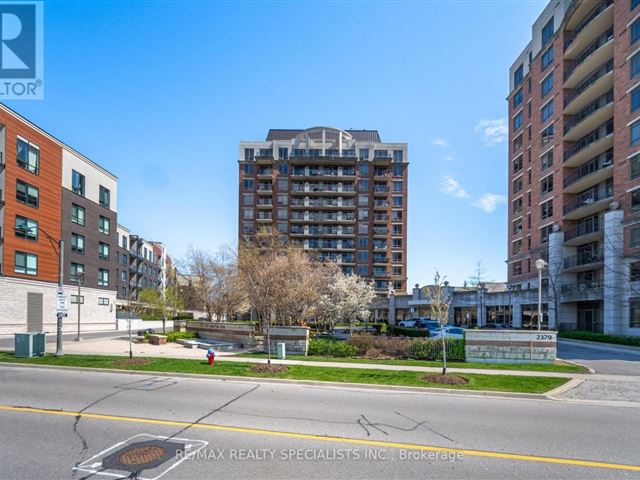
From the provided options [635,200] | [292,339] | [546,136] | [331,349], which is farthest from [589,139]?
[292,339]

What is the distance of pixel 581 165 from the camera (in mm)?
39062

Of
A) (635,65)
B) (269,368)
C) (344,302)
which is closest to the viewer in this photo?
(269,368)

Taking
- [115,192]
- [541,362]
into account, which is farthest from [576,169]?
[115,192]

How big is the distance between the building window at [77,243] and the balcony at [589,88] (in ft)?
176

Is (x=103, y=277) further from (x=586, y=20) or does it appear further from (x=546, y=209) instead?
(x=586, y=20)

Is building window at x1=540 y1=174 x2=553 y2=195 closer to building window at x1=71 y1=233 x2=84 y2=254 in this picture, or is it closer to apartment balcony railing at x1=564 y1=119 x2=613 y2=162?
apartment balcony railing at x1=564 y1=119 x2=613 y2=162

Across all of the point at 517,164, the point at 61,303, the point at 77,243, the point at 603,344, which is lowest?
the point at 603,344

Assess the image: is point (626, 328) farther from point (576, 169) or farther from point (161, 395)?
point (161, 395)

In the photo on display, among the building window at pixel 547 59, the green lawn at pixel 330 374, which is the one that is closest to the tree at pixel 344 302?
the green lawn at pixel 330 374

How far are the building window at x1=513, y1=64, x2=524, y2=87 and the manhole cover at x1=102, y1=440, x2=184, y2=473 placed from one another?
5870cm

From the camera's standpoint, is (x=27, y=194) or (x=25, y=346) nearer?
(x=25, y=346)

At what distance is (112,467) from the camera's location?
5.48 metres

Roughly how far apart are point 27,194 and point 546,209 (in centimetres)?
5301

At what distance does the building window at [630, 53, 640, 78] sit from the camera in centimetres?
3034
